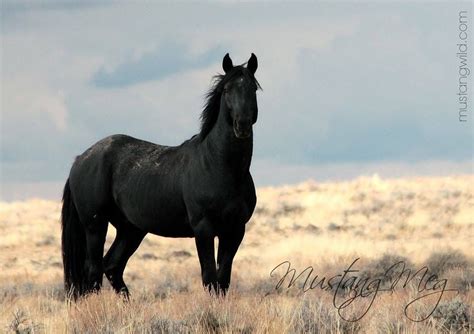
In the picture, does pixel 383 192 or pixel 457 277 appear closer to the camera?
pixel 457 277

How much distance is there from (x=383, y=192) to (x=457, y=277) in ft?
57.9

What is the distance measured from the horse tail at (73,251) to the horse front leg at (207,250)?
2.99m

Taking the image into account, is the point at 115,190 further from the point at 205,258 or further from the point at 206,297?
the point at 206,297

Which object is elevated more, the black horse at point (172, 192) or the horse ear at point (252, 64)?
the horse ear at point (252, 64)

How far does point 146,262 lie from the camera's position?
2156 cm

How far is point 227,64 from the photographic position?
9805 millimetres

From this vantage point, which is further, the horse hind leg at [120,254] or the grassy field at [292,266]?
the horse hind leg at [120,254]

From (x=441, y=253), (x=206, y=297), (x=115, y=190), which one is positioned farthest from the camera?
(x=441, y=253)

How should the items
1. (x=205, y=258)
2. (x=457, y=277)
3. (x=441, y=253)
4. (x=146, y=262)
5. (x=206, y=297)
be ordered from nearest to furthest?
(x=206, y=297) → (x=205, y=258) → (x=457, y=277) → (x=441, y=253) → (x=146, y=262)

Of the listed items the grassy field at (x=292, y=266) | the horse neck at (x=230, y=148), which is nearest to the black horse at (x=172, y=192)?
the horse neck at (x=230, y=148)

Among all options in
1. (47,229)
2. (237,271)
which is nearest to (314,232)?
(237,271)

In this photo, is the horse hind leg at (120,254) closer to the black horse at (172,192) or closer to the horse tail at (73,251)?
the black horse at (172,192)

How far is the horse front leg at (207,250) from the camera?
975cm

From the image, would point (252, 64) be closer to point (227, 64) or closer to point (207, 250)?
point (227, 64)
